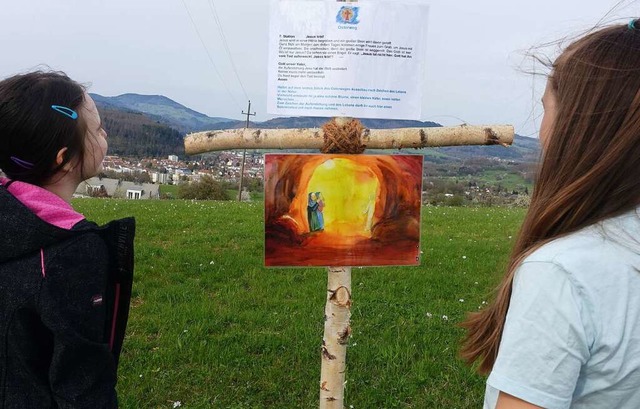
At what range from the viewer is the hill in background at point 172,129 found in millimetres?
2494

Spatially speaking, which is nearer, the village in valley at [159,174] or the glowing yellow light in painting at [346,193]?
the glowing yellow light in painting at [346,193]

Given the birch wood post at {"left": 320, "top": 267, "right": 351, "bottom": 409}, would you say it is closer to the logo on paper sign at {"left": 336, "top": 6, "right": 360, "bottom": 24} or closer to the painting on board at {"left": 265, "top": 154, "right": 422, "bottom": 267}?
the painting on board at {"left": 265, "top": 154, "right": 422, "bottom": 267}

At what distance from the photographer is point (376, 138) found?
2492 millimetres

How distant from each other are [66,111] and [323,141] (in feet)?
3.92

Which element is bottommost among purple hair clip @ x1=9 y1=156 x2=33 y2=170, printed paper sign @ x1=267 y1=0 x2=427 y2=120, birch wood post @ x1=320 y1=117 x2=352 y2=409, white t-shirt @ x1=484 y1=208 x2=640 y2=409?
birch wood post @ x1=320 y1=117 x2=352 y2=409

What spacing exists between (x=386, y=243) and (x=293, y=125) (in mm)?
773

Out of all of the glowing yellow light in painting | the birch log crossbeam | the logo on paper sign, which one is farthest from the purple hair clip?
the logo on paper sign

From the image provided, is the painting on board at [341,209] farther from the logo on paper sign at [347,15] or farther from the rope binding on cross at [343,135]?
the logo on paper sign at [347,15]

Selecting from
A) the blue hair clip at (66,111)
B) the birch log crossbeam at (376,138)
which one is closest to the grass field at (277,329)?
the birch log crossbeam at (376,138)

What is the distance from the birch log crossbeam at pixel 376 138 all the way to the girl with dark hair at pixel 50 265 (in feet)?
3.08

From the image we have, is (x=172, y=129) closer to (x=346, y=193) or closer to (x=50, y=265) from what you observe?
(x=346, y=193)

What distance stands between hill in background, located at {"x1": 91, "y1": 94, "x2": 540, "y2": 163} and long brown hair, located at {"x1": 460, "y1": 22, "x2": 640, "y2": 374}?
18cm

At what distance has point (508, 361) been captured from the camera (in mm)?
979

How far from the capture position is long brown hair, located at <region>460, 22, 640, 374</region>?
102 cm
